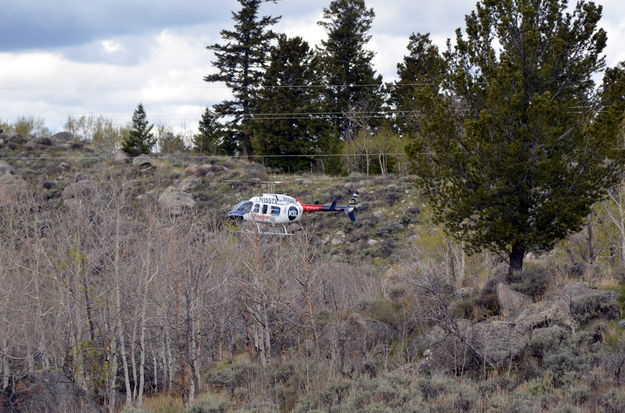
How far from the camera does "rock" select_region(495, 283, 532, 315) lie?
679 inches

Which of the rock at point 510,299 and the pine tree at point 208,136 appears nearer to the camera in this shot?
the rock at point 510,299

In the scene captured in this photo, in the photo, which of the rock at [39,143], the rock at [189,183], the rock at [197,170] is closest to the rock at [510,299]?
the rock at [189,183]

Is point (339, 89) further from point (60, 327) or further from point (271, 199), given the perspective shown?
point (60, 327)

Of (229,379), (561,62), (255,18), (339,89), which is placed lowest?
(229,379)

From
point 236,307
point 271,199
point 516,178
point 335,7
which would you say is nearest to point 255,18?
point 335,7

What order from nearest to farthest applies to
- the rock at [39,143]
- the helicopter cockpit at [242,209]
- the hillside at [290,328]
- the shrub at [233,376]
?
1. the hillside at [290,328]
2. the shrub at [233,376]
3. the helicopter cockpit at [242,209]
4. the rock at [39,143]

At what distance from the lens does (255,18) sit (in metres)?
59.8

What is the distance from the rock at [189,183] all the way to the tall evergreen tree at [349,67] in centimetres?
1266

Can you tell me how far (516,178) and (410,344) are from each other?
16.3ft

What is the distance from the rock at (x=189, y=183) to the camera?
51.7 metres

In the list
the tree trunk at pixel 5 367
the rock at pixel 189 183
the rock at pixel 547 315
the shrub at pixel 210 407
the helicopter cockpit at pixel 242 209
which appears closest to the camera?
the shrub at pixel 210 407

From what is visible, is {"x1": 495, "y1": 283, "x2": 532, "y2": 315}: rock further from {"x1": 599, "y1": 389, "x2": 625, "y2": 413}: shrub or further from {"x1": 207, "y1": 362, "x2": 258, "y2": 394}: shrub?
{"x1": 599, "y1": 389, "x2": 625, "y2": 413}: shrub

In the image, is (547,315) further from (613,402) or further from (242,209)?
(242,209)

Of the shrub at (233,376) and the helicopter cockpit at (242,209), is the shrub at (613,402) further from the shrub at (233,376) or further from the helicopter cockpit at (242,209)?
A: the helicopter cockpit at (242,209)
